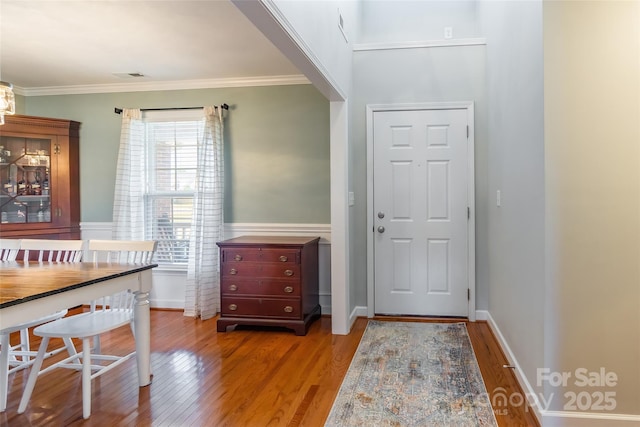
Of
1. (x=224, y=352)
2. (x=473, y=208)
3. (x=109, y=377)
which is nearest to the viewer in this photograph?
(x=109, y=377)

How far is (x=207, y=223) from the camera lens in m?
4.26

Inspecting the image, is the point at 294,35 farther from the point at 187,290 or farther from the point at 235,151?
the point at 187,290

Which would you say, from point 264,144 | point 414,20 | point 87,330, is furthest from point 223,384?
point 414,20

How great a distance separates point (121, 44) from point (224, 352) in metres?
2.56

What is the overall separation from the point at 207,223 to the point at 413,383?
250cm

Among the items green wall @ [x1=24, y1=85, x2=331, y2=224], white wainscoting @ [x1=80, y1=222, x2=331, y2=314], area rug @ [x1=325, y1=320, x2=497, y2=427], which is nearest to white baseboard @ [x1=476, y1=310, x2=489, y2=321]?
area rug @ [x1=325, y1=320, x2=497, y2=427]

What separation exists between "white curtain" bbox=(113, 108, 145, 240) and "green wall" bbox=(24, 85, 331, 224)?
8.4 inches

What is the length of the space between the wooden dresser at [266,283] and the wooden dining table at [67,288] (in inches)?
45.9

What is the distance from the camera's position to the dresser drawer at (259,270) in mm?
3715

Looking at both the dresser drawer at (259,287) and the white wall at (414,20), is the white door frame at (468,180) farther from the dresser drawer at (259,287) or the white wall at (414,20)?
the dresser drawer at (259,287)

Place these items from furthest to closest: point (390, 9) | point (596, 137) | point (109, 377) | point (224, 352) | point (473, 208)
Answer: point (390, 9), point (473, 208), point (224, 352), point (109, 377), point (596, 137)

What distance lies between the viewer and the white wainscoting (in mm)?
4277

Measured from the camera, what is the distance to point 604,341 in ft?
6.75

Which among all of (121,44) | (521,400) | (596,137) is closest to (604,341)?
(521,400)
